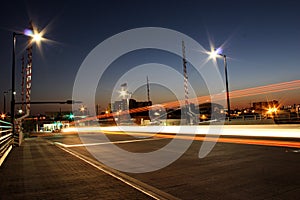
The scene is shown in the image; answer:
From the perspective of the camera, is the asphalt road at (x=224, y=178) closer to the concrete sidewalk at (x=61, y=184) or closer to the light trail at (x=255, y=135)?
the concrete sidewalk at (x=61, y=184)

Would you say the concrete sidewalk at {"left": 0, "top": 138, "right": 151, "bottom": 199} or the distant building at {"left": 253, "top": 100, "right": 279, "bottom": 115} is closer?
the concrete sidewalk at {"left": 0, "top": 138, "right": 151, "bottom": 199}

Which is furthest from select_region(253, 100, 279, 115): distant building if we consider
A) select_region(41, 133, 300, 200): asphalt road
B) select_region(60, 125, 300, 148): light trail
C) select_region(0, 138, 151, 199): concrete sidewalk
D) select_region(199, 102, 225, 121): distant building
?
select_region(0, 138, 151, 199): concrete sidewalk

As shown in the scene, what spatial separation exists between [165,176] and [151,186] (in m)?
1.12

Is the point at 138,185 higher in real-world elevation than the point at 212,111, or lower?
lower

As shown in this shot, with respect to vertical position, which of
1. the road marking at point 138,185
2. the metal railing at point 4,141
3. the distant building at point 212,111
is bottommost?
the road marking at point 138,185

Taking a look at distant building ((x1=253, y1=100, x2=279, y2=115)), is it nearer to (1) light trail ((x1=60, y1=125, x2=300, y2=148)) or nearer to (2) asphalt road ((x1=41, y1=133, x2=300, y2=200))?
(1) light trail ((x1=60, y1=125, x2=300, y2=148))

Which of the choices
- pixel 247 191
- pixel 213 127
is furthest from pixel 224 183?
pixel 213 127

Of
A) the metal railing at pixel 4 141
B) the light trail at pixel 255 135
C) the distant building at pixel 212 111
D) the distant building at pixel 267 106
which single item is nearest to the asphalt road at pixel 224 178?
the metal railing at pixel 4 141

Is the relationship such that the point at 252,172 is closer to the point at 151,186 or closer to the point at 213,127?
the point at 151,186

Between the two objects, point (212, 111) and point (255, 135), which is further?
point (212, 111)

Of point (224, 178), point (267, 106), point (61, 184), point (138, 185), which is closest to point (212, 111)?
point (267, 106)

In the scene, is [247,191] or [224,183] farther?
[224,183]

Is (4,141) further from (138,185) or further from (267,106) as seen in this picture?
(267,106)

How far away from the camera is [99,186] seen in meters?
6.32
